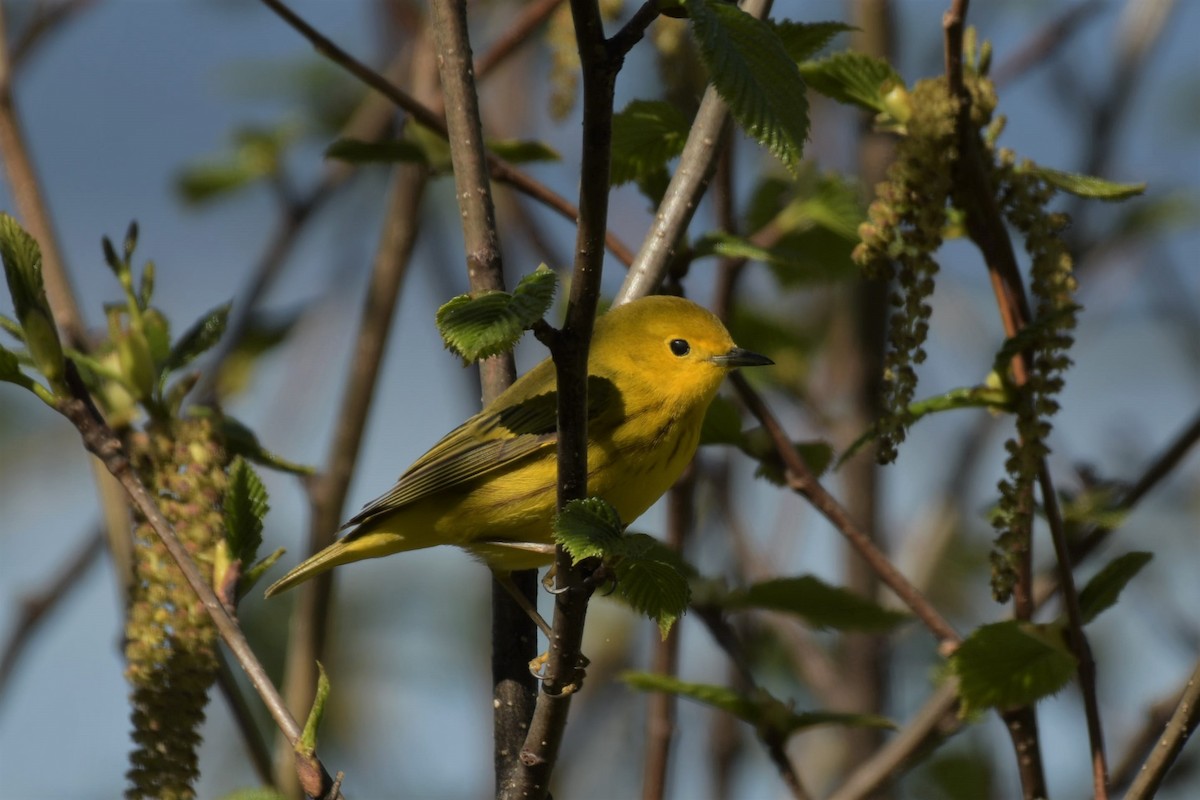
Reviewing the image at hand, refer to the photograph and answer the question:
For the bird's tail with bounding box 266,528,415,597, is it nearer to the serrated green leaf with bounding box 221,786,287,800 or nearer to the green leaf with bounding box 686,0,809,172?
the serrated green leaf with bounding box 221,786,287,800

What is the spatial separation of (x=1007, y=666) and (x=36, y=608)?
2613 mm

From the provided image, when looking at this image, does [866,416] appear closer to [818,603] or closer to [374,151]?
[818,603]

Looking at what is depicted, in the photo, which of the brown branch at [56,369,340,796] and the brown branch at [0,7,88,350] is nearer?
the brown branch at [56,369,340,796]

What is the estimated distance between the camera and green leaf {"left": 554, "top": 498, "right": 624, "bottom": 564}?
5.74ft

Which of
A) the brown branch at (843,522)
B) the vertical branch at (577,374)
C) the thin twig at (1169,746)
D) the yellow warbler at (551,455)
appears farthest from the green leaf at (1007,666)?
the yellow warbler at (551,455)

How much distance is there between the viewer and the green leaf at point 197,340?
2666mm

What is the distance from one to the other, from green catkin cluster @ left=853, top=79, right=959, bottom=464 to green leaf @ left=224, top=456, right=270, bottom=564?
109cm

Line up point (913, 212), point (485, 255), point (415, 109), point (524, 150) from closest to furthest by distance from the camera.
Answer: point (913, 212) < point (485, 255) < point (415, 109) < point (524, 150)

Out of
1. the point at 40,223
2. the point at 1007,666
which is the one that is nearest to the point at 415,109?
the point at 40,223

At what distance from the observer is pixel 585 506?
1816 mm

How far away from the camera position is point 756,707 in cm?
287

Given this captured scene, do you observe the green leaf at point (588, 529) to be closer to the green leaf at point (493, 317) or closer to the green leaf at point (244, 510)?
the green leaf at point (493, 317)

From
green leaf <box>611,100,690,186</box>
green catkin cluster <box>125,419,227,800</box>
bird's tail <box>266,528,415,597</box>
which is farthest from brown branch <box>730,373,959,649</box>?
green catkin cluster <box>125,419,227,800</box>

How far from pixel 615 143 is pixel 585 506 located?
1357 millimetres
